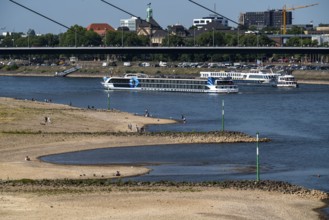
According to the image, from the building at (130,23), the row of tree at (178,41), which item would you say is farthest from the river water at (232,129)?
the building at (130,23)

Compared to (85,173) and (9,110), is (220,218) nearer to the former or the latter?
(85,173)

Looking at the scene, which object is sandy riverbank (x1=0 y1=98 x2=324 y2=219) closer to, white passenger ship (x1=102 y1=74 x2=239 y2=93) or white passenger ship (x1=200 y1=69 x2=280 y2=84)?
white passenger ship (x1=102 y1=74 x2=239 y2=93)

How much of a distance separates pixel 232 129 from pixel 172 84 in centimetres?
2909

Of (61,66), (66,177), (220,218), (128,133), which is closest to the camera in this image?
(220,218)

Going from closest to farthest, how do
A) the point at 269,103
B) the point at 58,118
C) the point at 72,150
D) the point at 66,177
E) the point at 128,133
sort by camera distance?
1. the point at 66,177
2. the point at 72,150
3. the point at 128,133
4. the point at 58,118
5. the point at 269,103

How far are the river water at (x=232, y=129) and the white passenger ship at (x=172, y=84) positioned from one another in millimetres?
1092

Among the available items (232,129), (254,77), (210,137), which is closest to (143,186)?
(210,137)

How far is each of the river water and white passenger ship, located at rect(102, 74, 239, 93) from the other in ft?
3.58

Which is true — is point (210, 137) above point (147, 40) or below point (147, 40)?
below

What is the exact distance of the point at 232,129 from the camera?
3953cm

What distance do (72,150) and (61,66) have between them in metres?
82.1

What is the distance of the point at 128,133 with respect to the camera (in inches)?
1438

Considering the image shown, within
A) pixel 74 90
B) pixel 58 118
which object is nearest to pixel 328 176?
pixel 58 118

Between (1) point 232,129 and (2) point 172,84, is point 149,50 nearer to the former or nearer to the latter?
(2) point 172,84
